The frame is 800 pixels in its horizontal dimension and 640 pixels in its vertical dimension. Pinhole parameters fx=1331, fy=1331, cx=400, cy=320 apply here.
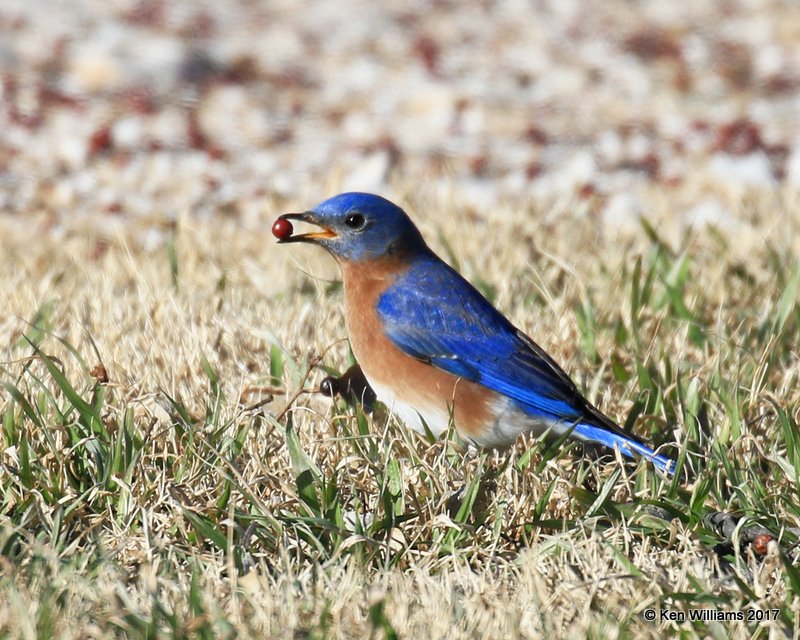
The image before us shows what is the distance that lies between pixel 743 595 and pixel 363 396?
1.63 m

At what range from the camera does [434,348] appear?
432 centimetres

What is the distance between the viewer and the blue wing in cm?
414

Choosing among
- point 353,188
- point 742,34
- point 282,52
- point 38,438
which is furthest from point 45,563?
point 742,34

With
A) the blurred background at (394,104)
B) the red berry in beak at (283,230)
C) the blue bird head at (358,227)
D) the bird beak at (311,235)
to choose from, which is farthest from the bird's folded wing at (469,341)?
the blurred background at (394,104)

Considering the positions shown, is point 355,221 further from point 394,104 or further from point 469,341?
point 394,104

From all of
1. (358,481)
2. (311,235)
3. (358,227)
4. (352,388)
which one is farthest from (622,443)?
(311,235)

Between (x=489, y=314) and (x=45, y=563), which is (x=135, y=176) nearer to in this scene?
(x=489, y=314)

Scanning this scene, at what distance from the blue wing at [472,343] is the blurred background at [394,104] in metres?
2.28

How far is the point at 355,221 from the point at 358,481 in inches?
46.1

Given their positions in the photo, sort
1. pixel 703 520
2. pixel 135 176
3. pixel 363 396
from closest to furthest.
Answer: pixel 703 520 → pixel 363 396 → pixel 135 176

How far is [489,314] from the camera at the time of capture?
14.5ft

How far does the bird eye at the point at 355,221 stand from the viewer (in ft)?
14.9

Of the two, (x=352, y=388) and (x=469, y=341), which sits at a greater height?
(x=469, y=341)

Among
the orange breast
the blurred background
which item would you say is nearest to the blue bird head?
the orange breast
